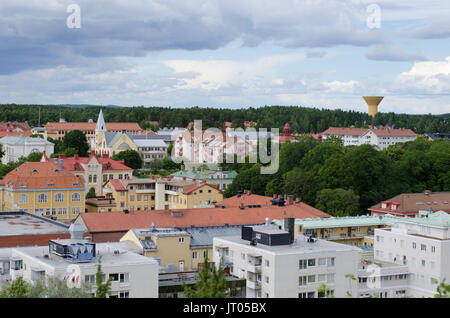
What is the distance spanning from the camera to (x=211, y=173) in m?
79.5

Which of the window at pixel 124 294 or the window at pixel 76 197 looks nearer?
the window at pixel 124 294

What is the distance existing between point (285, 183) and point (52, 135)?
85.9 m

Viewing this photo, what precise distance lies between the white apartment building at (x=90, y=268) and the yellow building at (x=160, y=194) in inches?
1357

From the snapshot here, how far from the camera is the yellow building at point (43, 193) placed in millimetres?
62500

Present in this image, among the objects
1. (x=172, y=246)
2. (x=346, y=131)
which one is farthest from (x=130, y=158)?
(x=346, y=131)

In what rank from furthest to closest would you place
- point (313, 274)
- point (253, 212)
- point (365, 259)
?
1. point (253, 212)
2. point (365, 259)
3. point (313, 274)

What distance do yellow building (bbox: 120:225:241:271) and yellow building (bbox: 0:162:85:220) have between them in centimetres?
2612

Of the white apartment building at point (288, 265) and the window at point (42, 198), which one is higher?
the white apartment building at point (288, 265)

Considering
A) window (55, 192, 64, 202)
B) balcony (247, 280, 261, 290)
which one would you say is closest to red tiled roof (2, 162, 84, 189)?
window (55, 192, 64, 202)

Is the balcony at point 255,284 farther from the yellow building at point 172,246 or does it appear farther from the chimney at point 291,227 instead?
the yellow building at point 172,246

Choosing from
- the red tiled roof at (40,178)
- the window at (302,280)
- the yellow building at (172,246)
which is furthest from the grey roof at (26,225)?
the window at (302,280)
